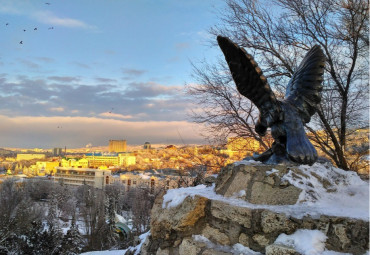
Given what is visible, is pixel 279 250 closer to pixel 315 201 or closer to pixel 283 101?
pixel 315 201

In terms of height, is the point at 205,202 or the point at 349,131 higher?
the point at 349,131

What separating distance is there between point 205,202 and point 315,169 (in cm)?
153

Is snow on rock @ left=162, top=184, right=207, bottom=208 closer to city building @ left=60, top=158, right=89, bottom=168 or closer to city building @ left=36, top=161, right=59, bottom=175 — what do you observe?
city building @ left=60, top=158, right=89, bottom=168

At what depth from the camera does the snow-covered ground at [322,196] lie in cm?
307

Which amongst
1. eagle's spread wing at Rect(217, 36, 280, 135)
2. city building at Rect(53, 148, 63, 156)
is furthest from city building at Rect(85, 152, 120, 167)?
eagle's spread wing at Rect(217, 36, 280, 135)

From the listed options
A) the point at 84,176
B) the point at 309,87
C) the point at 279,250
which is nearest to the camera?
the point at 279,250

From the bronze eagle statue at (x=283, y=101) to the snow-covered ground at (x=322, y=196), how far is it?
0.96 feet

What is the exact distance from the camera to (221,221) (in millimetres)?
3561

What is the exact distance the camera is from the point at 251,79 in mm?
4066

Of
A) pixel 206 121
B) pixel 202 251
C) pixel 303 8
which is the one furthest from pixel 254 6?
pixel 202 251

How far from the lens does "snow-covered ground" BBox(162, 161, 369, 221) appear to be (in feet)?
10.1

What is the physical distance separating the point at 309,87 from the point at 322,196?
1749mm

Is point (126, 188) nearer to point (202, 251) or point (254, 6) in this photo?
point (254, 6)

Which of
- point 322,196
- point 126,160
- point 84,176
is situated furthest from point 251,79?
point 126,160
